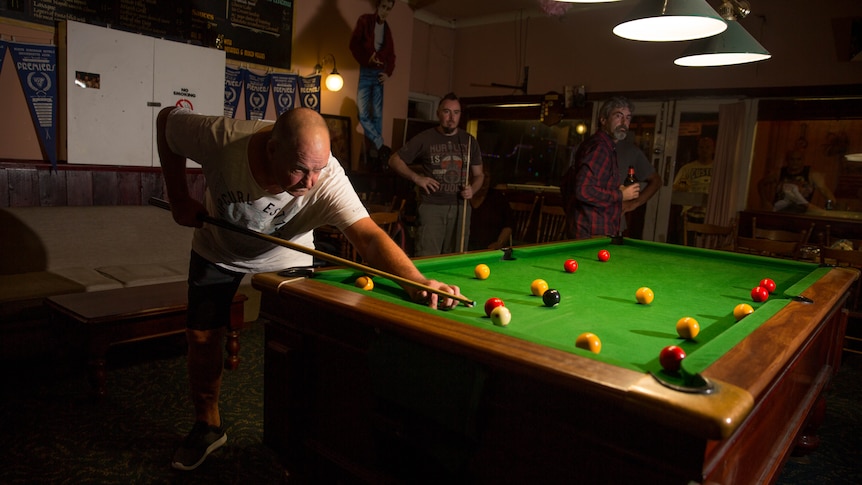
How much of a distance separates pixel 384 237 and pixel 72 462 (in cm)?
146

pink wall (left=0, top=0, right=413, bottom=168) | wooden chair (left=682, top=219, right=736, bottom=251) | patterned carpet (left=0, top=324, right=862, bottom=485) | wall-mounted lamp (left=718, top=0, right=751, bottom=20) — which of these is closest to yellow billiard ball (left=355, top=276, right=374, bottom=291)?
patterned carpet (left=0, top=324, right=862, bottom=485)

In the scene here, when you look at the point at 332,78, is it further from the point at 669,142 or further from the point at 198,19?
→ the point at 669,142

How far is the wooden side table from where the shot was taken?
2.54 m

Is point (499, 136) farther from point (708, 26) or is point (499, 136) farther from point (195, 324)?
point (195, 324)

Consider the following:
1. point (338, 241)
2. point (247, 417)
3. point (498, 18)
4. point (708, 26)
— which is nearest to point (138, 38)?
point (338, 241)

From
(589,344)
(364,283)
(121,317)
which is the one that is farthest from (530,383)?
(121,317)

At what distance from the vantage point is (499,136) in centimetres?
768

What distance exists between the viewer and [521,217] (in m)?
7.05

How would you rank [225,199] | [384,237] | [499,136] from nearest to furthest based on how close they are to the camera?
[384,237]
[225,199]
[499,136]

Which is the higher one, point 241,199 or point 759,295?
point 241,199

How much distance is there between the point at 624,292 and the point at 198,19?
172 inches

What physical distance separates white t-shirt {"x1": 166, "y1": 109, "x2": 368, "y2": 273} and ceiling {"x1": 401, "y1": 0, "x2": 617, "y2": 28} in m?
5.09

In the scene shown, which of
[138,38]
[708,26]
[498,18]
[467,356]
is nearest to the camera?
[467,356]

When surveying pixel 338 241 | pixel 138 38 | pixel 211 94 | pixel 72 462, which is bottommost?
pixel 72 462
